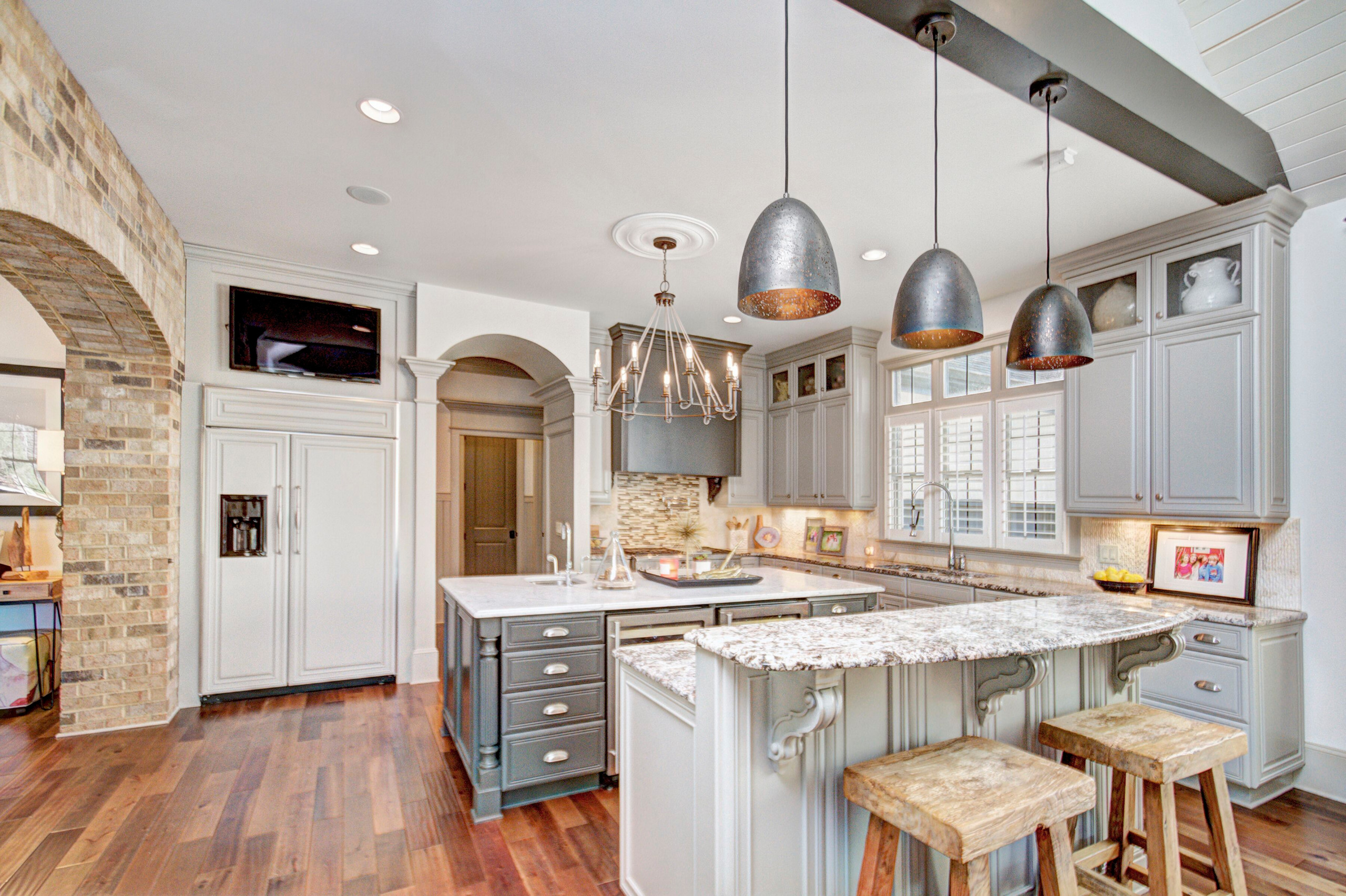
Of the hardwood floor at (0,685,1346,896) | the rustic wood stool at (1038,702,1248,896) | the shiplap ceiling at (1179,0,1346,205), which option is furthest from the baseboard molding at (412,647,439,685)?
the shiplap ceiling at (1179,0,1346,205)

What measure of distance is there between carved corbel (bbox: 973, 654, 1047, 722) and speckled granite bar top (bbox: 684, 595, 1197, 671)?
3.3 inches

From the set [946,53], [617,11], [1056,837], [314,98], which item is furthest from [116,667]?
[946,53]

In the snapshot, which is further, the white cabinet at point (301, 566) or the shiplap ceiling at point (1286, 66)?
the white cabinet at point (301, 566)

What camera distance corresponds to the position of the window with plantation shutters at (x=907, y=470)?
5320 millimetres

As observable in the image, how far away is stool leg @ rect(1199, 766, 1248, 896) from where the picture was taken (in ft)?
6.04

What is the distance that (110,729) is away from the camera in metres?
3.64

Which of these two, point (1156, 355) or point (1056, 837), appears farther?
point (1156, 355)

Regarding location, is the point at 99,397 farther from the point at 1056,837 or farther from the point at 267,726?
the point at 1056,837

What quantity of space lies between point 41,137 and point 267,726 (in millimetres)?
3004

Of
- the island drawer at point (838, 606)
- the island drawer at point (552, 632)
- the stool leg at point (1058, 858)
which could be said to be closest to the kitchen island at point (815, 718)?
the stool leg at point (1058, 858)

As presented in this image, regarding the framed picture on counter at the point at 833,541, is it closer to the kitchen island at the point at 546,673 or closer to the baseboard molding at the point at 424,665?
the kitchen island at the point at 546,673

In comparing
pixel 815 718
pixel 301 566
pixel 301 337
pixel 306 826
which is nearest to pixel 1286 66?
pixel 815 718

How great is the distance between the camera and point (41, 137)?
218 centimetres

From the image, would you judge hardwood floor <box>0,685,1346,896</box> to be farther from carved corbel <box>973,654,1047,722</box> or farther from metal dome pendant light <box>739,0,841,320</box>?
metal dome pendant light <box>739,0,841,320</box>
